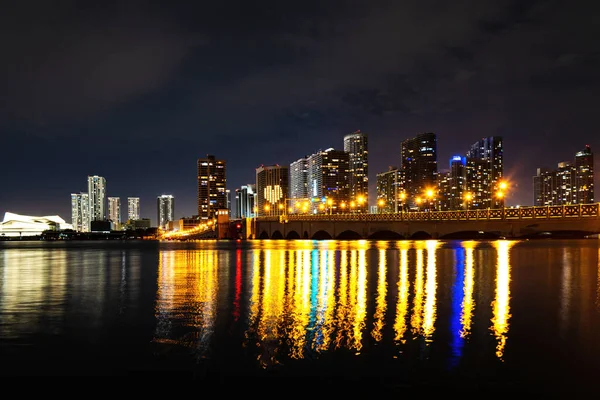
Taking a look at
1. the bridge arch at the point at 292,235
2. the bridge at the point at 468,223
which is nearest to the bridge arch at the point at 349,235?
the bridge at the point at 468,223

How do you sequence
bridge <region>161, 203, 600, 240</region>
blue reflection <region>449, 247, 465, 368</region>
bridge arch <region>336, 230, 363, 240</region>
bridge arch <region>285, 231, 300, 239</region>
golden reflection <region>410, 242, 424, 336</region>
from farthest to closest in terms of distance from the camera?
bridge arch <region>285, 231, 300, 239</region> < bridge arch <region>336, 230, 363, 240</region> < bridge <region>161, 203, 600, 240</region> < golden reflection <region>410, 242, 424, 336</region> < blue reflection <region>449, 247, 465, 368</region>

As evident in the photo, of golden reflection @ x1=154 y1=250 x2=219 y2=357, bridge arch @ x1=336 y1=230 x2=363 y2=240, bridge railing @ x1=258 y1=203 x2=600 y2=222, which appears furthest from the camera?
bridge arch @ x1=336 y1=230 x2=363 y2=240

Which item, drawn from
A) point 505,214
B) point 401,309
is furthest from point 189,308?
point 505,214

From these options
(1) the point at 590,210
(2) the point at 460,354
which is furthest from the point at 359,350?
(1) the point at 590,210

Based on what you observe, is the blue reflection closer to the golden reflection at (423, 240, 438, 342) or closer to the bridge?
the golden reflection at (423, 240, 438, 342)

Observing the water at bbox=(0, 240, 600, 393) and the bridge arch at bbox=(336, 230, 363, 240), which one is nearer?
the water at bbox=(0, 240, 600, 393)

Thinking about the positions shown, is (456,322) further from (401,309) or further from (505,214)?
(505,214)

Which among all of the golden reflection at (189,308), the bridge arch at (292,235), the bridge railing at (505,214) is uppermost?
the bridge railing at (505,214)

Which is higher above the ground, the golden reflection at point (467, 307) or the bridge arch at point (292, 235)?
the golden reflection at point (467, 307)

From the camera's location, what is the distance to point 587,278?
29125 millimetres

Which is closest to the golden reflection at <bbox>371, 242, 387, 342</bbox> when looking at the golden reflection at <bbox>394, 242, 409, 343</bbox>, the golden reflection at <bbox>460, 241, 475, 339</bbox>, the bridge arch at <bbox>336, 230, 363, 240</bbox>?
the golden reflection at <bbox>394, 242, 409, 343</bbox>

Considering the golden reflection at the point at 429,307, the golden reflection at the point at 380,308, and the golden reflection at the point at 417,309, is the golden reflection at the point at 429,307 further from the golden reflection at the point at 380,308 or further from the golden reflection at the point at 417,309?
the golden reflection at the point at 380,308

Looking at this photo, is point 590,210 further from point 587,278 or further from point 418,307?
point 418,307

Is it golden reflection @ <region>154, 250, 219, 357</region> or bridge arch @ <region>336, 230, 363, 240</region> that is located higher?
golden reflection @ <region>154, 250, 219, 357</region>
